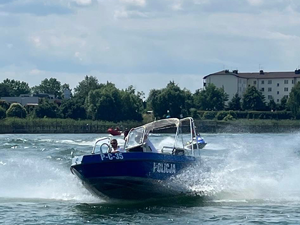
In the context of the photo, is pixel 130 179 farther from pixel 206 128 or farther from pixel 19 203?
pixel 206 128

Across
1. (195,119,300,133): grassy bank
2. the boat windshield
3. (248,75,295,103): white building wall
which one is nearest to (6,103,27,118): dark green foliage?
(195,119,300,133): grassy bank

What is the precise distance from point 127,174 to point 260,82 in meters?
149

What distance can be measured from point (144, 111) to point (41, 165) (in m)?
109

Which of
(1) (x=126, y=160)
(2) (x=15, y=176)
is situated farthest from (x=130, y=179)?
(2) (x=15, y=176)

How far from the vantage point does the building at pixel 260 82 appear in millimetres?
162000

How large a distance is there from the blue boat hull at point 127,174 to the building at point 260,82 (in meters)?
140

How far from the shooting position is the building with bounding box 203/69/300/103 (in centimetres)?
16200

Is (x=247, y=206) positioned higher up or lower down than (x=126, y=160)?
lower down

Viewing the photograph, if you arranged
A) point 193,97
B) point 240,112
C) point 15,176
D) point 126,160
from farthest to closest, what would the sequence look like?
1. point 193,97
2. point 240,112
3. point 15,176
4. point 126,160

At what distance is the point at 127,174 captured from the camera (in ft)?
66.2

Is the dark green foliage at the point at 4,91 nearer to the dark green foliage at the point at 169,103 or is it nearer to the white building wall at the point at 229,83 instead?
the white building wall at the point at 229,83

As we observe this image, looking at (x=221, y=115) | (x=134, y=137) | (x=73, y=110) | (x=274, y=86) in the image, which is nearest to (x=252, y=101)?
(x=221, y=115)

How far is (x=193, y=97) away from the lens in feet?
480

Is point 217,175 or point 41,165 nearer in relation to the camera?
point 217,175
